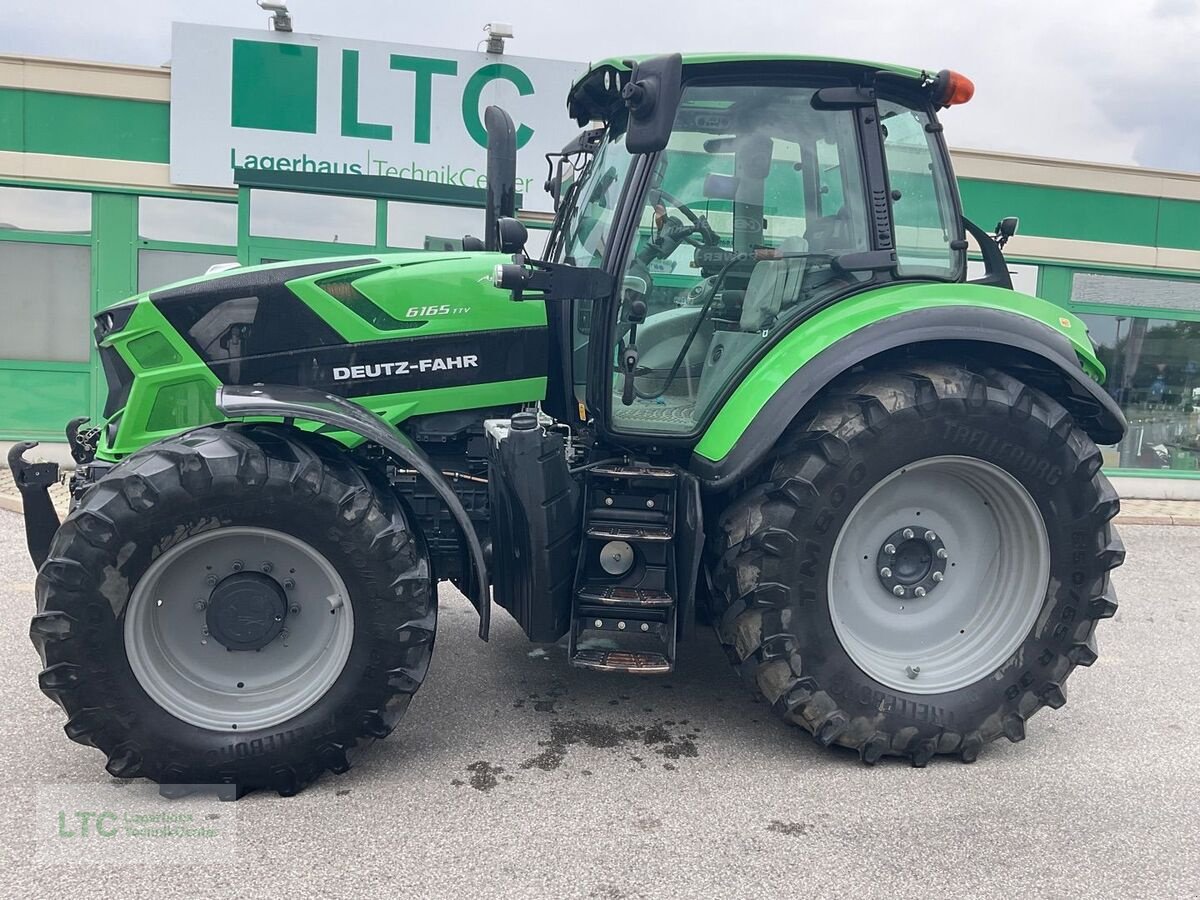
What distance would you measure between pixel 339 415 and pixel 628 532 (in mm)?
1095

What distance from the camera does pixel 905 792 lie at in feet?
10.5

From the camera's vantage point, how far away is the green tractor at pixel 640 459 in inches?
120

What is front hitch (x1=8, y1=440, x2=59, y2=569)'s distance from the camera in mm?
3498

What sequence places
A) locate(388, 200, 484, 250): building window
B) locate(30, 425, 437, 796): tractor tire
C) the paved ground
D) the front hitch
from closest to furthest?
the paved ground < locate(30, 425, 437, 796): tractor tire < the front hitch < locate(388, 200, 484, 250): building window

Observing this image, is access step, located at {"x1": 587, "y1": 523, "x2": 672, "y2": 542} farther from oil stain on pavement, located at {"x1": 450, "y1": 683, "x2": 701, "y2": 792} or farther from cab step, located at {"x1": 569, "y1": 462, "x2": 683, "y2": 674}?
oil stain on pavement, located at {"x1": 450, "y1": 683, "x2": 701, "y2": 792}

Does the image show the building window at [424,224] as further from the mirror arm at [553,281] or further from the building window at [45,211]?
the mirror arm at [553,281]

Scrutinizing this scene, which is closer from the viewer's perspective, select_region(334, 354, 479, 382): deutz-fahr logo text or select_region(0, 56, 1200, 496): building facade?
select_region(334, 354, 479, 382): deutz-fahr logo text

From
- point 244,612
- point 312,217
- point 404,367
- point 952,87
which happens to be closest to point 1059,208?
point 952,87

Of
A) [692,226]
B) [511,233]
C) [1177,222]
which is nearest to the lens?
[511,233]

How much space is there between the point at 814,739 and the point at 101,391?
8776 mm

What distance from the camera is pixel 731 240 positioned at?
11.8 ft

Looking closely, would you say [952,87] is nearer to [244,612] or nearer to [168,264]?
[244,612]

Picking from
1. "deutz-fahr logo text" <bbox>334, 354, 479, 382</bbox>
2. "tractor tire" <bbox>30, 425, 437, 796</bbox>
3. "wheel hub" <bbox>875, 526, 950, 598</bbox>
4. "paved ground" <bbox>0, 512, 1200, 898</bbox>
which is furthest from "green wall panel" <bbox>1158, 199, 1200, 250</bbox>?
"tractor tire" <bbox>30, 425, 437, 796</bbox>

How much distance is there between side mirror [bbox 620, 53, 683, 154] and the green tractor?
0.01 metres
